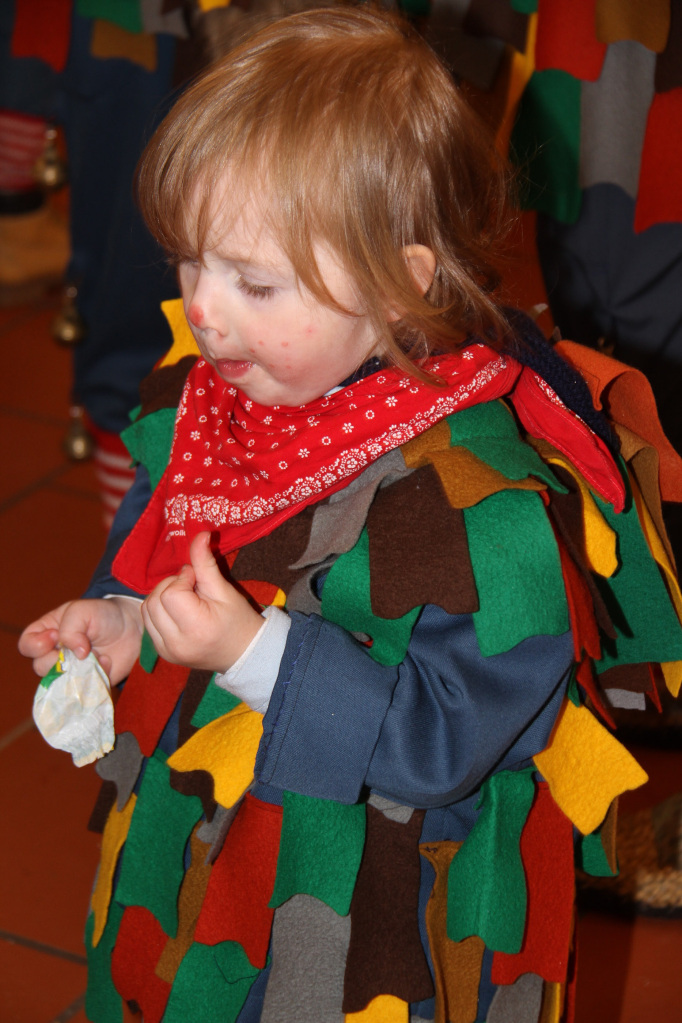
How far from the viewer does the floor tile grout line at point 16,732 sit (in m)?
1.50

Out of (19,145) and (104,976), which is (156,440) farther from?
(19,145)

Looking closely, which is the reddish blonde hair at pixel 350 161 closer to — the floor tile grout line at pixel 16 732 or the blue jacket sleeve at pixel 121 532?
the blue jacket sleeve at pixel 121 532

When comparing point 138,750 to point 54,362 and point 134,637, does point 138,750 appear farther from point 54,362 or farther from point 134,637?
point 54,362

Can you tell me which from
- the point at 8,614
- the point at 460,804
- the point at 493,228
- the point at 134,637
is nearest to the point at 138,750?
the point at 134,637

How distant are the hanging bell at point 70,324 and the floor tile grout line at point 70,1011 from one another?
86 cm

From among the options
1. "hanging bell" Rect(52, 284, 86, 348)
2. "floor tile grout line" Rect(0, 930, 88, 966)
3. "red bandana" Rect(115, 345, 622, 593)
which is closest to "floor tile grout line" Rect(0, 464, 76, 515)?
"hanging bell" Rect(52, 284, 86, 348)

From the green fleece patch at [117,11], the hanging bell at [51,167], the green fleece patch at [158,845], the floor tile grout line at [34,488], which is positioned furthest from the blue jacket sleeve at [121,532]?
the floor tile grout line at [34,488]

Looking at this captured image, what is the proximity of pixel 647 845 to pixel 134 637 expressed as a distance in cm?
75

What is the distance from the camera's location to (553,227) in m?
1.07

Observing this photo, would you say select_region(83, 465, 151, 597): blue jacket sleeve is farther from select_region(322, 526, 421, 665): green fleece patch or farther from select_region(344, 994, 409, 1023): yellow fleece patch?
select_region(344, 994, 409, 1023): yellow fleece patch

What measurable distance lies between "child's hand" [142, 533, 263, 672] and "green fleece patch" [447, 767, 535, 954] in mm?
200

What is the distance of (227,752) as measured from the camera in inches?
28.8

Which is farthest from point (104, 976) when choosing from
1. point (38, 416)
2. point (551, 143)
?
point (38, 416)

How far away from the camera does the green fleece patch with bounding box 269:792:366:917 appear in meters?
0.71
